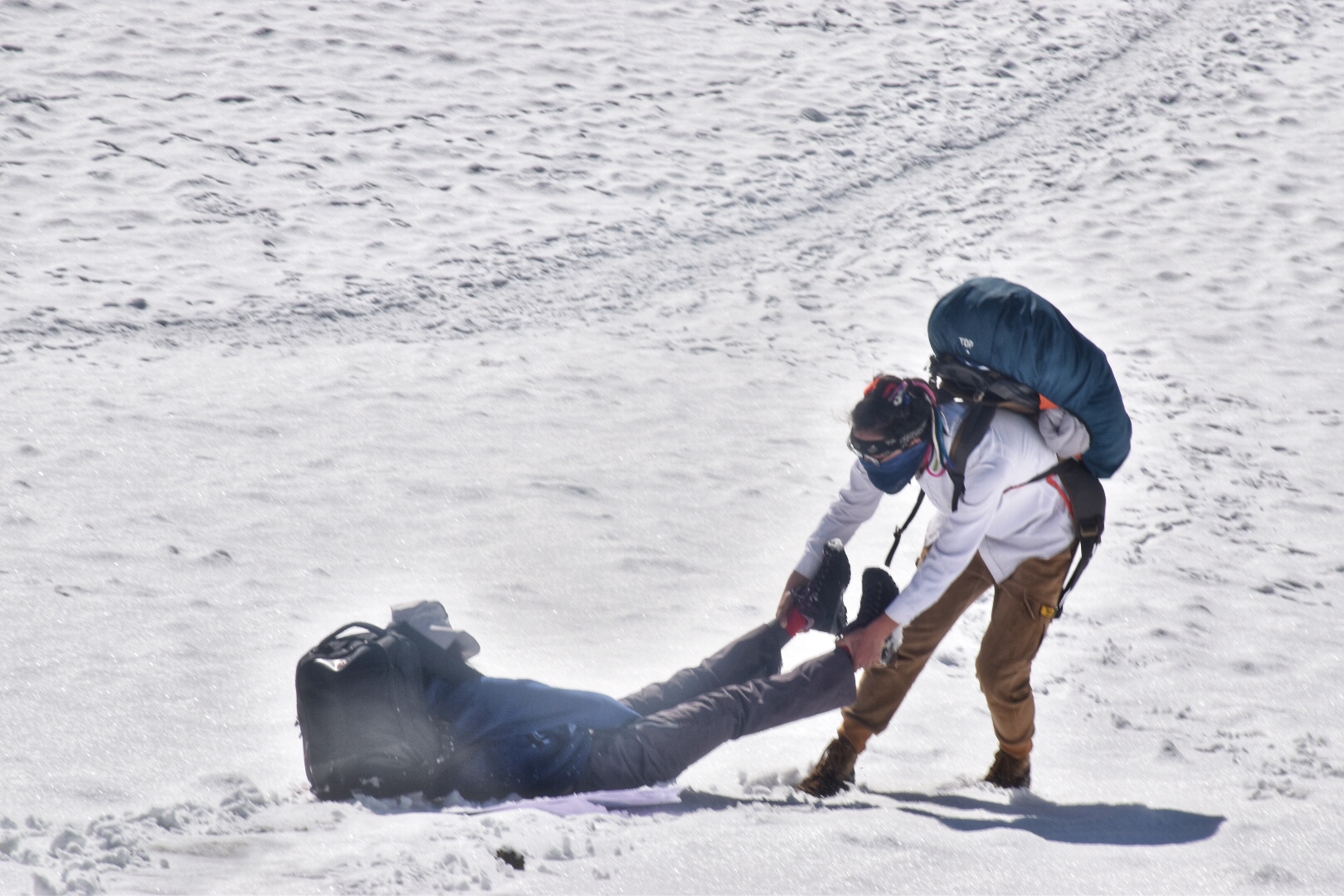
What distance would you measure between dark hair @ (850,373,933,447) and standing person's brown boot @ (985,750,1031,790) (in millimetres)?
1280

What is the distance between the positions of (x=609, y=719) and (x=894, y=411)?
1.32 m

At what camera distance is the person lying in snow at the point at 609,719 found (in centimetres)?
338

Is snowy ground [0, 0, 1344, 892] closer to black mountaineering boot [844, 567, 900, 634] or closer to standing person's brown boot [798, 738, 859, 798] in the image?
standing person's brown boot [798, 738, 859, 798]

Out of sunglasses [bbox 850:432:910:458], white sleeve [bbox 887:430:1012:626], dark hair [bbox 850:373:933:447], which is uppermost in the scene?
dark hair [bbox 850:373:933:447]

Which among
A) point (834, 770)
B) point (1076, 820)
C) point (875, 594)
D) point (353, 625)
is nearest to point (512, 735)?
point (353, 625)

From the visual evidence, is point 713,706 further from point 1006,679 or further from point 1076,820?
point 1076,820

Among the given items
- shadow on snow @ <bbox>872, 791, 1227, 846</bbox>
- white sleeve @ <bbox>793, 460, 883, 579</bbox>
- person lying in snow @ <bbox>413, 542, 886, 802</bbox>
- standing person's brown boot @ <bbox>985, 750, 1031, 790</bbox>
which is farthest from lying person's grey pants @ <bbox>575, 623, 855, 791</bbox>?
standing person's brown boot @ <bbox>985, 750, 1031, 790</bbox>

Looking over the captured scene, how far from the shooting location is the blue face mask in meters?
3.41

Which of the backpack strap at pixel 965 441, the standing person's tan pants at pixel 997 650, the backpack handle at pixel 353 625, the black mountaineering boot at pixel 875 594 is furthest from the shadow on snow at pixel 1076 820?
the backpack handle at pixel 353 625

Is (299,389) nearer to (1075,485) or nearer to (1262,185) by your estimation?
(1075,485)

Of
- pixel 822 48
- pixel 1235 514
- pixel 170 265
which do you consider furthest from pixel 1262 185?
pixel 170 265

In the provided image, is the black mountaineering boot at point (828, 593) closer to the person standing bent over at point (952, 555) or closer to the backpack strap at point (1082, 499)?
the person standing bent over at point (952, 555)

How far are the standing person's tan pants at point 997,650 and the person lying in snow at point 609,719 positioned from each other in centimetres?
15

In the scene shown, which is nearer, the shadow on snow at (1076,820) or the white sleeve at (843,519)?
the shadow on snow at (1076,820)
